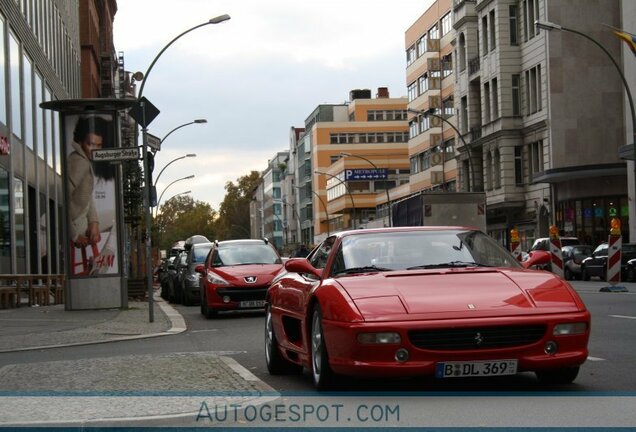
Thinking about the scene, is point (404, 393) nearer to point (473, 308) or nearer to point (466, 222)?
point (473, 308)

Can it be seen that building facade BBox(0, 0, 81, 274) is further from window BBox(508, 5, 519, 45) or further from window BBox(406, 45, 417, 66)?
window BBox(406, 45, 417, 66)

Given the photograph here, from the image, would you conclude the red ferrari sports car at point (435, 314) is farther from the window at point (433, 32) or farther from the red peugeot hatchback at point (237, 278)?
the window at point (433, 32)

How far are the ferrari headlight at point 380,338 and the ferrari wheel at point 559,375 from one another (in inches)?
50.9

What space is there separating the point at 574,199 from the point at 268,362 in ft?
184

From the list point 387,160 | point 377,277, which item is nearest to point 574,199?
point 377,277

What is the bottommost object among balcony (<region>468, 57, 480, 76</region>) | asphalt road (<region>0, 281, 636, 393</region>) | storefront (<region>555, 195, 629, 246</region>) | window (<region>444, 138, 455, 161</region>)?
asphalt road (<region>0, 281, 636, 393</region>)

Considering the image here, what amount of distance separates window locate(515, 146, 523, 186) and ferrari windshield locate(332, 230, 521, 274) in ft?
207

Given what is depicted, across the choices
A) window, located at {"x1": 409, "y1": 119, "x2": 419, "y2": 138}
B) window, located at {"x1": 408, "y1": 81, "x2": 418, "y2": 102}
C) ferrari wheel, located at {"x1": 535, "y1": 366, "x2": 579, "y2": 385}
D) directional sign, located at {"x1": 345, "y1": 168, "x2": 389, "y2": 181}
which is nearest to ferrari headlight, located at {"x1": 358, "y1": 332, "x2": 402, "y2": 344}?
ferrari wheel, located at {"x1": 535, "y1": 366, "x2": 579, "y2": 385}

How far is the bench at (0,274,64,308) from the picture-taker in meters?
32.3

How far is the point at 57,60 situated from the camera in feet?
188

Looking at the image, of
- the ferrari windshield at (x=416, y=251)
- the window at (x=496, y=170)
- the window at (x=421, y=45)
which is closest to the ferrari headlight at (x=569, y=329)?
the ferrari windshield at (x=416, y=251)

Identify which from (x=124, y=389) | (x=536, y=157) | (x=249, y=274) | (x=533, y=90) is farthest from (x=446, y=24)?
(x=124, y=389)

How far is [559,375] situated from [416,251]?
1597 mm

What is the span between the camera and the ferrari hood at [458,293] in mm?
8938
